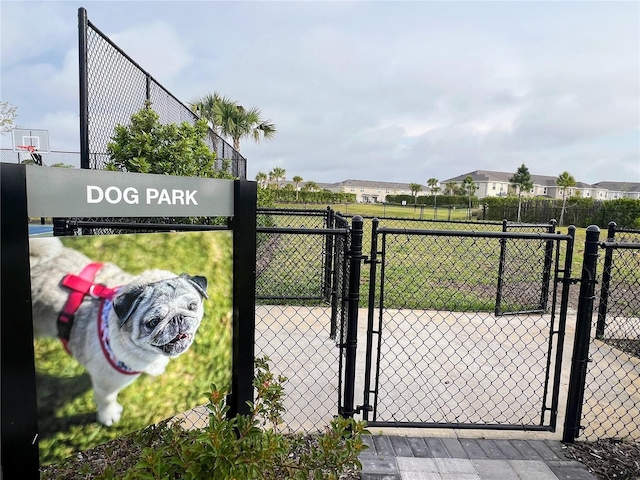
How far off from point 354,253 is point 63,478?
6.13 feet

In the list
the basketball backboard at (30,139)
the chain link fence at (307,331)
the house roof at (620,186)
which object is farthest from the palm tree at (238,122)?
the house roof at (620,186)

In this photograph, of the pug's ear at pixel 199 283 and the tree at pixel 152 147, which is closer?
the pug's ear at pixel 199 283

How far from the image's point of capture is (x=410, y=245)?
13453 millimetres

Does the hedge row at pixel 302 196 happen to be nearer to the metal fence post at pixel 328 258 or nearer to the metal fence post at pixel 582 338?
the metal fence post at pixel 328 258

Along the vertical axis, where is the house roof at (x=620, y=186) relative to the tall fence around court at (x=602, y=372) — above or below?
above

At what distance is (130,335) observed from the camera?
1562 mm

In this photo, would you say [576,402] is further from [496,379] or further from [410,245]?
[410,245]

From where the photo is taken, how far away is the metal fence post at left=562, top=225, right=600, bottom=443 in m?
2.69

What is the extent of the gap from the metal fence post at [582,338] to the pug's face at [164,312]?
2416mm

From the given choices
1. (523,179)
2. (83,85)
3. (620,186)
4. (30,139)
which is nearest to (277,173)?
(523,179)

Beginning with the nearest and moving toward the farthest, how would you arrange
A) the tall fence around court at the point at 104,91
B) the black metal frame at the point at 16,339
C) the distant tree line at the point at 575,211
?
the black metal frame at the point at 16,339
the tall fence around court at the point at 104,91
the distant tree line at the point at 575,211

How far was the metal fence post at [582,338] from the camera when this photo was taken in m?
2.69

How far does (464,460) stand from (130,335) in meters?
2.14

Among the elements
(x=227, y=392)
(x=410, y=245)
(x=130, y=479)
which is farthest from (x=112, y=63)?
(x=410, y=245)
